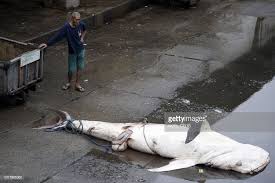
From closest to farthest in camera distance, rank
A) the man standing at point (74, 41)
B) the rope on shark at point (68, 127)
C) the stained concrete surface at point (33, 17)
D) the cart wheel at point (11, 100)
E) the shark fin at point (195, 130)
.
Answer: the shark fin at point (195, 130) → the rope on shark at point (68, 127) → the cart wheel at point (11, 100) → the man standing at point (74, 41) → the stained concrete surface at point (33, 17)

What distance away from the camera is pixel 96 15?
16.4 m

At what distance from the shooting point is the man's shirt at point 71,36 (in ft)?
37.2

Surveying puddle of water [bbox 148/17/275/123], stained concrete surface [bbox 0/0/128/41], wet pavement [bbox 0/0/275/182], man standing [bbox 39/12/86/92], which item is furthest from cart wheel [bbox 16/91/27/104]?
stained concrete surface [bbox 0/0/128/41]

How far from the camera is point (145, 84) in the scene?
12461 mm

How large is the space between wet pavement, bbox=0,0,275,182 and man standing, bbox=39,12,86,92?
381 mm

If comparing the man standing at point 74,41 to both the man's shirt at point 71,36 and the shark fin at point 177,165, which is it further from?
the shark fin at point 177,165

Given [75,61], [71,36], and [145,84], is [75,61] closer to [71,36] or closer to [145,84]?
[71,36]

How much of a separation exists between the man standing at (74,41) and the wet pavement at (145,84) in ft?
1.25

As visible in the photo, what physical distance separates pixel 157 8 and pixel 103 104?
8310 millimetres

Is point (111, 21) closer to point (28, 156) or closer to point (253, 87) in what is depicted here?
point (253, 87)

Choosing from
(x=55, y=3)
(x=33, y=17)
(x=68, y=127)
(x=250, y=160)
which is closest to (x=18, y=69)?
(x=68, y=127)

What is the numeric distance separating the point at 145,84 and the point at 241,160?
4.15m

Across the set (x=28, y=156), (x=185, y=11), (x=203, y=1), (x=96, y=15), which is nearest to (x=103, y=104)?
(x=28, y=156)

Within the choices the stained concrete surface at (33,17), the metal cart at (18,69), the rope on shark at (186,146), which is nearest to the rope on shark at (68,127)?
Result: the rope on shark at (186,146)
